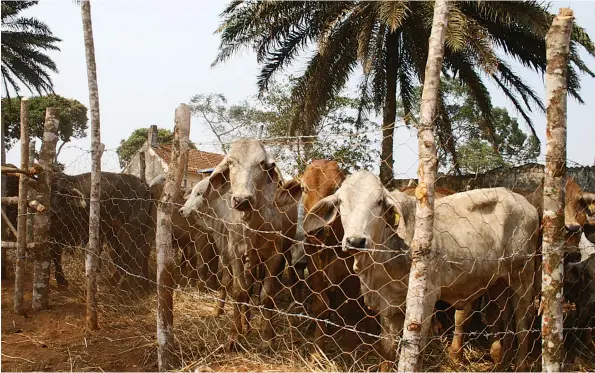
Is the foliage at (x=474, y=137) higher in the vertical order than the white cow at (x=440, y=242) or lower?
higher

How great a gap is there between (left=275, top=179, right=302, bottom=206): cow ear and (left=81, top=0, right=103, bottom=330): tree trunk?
2261mm

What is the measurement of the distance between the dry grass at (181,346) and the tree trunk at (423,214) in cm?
113

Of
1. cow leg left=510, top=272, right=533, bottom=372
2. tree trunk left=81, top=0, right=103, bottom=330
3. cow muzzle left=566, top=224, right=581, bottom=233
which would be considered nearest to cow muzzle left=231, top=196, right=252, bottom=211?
tree trunk left=81, top=0, right=103, bottom=330

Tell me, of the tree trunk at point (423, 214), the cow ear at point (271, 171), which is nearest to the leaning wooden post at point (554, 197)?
the tree trunk at point (423, 214)

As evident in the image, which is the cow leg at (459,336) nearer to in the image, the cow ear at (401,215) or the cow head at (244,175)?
the cow ear at (401,215)

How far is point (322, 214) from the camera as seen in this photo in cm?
516

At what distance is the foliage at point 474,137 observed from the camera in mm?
11272

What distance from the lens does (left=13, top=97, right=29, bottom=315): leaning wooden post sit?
7.08 m

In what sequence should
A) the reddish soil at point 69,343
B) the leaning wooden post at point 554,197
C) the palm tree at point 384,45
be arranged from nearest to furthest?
the leaning wooden post at point 554,197, the reddish soil at point 69,343, the palm tree at point 384,45

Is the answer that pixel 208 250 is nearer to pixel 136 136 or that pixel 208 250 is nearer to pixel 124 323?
pixel 124 323

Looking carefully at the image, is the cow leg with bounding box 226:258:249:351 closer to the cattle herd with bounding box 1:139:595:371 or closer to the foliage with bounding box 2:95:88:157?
the cattle herd with bounding box 1:139:595:371

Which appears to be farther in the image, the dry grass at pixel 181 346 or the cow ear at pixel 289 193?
the cow ear at pixel 289 193

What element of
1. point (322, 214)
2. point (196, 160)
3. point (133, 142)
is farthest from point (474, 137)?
point (133, 142)

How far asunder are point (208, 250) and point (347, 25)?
602cm
